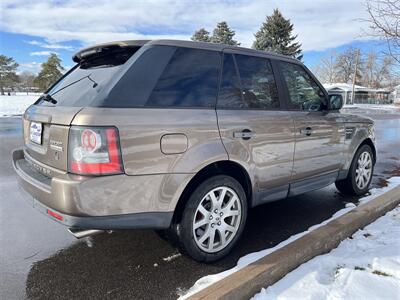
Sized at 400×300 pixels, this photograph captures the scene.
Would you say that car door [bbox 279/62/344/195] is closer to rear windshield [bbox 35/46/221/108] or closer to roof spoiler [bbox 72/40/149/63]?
rear windshield [bbox 35/46/221/108]

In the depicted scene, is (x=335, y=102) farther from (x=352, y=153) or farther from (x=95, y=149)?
(x=95, y=149)

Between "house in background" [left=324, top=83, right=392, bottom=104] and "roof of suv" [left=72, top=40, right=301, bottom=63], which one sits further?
"house in background" [left=324, top=83, right=392, bottom=104]

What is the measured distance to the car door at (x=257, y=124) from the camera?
312 cm

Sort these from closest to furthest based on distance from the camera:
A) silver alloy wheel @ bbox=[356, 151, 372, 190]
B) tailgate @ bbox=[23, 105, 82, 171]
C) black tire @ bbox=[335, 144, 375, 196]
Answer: tailgate @ bbox=[23, 105, 82, 171] → black tire @ bbox=[335, 144, 375, 196] → silver alloy wheel @ bbox=[356, 151, 372, 190]

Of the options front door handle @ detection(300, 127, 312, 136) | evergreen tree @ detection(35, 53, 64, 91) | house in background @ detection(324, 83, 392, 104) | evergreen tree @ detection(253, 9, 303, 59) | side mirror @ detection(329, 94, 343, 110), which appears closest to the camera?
front door handle @ detection(300, 127, 312, 136)

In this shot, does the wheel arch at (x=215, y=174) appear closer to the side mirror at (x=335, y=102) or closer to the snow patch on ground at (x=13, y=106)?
the side mirror at (x=335, y=102)

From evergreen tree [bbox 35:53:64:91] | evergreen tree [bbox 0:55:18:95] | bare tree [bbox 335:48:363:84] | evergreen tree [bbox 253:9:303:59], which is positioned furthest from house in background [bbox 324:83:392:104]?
evergreen tree [bbox 0:55:18:95]

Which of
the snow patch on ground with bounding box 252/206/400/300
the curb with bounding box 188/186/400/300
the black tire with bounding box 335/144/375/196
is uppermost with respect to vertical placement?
the black tire with bounding box 335/144/375/196

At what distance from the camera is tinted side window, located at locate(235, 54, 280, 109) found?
339 centimetres

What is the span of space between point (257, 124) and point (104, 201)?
1.61 m

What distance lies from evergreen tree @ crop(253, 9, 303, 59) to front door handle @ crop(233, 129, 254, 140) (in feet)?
130

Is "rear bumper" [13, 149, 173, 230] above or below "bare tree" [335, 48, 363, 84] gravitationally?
below

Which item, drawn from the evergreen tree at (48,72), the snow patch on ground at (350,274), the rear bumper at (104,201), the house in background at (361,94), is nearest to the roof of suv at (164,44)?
the rear bumper at (104,201)

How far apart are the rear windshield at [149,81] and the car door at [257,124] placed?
202 millimetres
